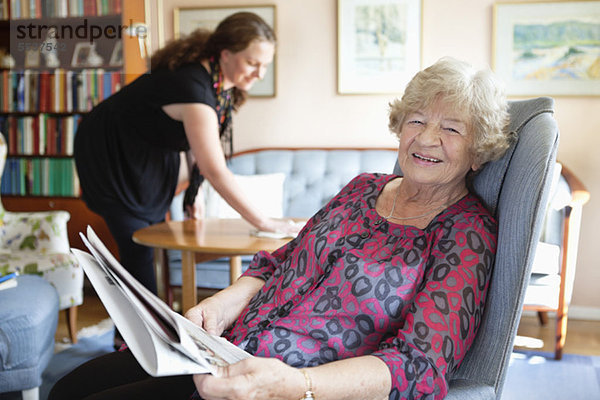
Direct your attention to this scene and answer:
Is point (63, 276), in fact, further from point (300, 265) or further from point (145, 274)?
point (300, 265)

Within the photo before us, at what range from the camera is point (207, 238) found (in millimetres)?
2178

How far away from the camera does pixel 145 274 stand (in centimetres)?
243

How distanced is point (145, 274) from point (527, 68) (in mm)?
2363

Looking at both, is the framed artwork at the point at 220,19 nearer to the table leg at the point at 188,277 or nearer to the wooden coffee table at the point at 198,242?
the wooden coffee table at the point at 198,242

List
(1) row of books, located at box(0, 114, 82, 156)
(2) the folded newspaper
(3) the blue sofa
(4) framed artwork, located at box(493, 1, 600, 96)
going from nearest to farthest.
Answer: (2) the folded newspaper → (4) framed artwork, located at box(493, 1, 600, 96) → (3) the blue sofa → (1) row of books, located at box(0, 114, 82, 156)

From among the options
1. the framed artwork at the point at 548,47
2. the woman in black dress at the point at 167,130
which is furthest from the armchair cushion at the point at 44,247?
the framed artwork at the point at 548,47

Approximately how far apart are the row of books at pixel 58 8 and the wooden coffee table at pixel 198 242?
74.3 inches

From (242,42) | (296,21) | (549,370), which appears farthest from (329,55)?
(549,370)

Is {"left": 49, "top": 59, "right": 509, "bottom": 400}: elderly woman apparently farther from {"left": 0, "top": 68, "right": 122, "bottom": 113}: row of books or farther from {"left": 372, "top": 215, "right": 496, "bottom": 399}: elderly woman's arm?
{"left": 0, "top": 68, "right": 122, "bottom": 113}: row of books

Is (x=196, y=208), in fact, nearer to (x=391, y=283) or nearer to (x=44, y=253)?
(x=44, y=253)

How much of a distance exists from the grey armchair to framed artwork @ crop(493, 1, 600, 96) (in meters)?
2.39

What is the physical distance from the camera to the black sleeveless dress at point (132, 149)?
227cm

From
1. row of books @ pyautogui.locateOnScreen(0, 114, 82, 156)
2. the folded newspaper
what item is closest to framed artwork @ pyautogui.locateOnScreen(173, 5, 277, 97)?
row of books @ pyautogui.locateOnScreen(0, 114, 82, 156)

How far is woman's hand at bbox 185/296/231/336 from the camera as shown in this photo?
1271mm
